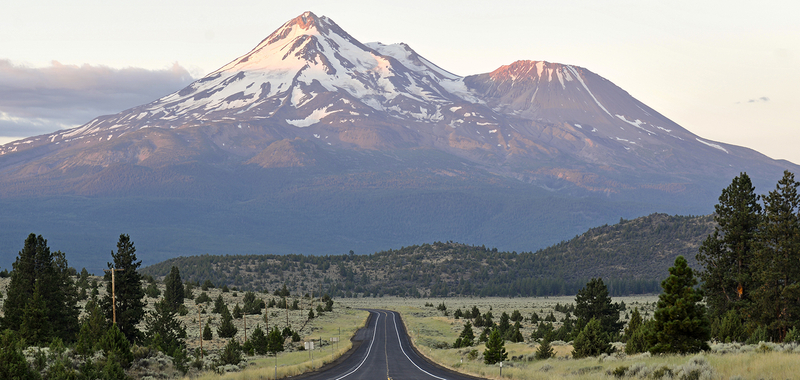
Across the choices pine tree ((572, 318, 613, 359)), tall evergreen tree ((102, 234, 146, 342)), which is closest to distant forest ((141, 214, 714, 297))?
tall evergreen tree ((102, 234, 146, 342))

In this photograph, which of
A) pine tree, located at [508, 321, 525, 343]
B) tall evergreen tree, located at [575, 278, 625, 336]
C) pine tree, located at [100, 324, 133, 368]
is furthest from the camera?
pine tree, located at [508, 321, 525, 343]

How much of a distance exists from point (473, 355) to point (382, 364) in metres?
5.76

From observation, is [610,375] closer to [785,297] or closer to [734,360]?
[734,360]

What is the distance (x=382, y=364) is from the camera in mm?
45031

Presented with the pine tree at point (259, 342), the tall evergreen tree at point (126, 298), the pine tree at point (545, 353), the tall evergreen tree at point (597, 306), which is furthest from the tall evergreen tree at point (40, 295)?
the tall evergreen tree at point (597, 306)

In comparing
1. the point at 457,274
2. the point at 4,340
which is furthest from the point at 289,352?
the point at 457,274

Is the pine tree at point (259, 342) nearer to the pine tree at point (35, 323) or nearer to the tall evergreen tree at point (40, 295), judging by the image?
the tall evergreen tree at point (40, 295)

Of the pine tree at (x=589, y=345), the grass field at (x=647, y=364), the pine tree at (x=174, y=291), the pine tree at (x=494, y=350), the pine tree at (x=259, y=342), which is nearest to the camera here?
the grass field at (x=647, y=364)

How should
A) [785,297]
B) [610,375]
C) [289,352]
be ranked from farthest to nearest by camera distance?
[289,352] < [785,297] < [610,375]

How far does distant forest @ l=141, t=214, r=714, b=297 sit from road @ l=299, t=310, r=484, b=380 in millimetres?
79603

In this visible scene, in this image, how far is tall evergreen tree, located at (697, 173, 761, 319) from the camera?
42.4m

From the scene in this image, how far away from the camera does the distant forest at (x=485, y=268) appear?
15362cm

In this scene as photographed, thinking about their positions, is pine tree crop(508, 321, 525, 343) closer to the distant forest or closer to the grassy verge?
the grassy verge

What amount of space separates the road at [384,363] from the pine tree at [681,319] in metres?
9.46
